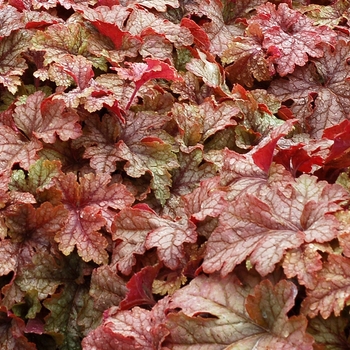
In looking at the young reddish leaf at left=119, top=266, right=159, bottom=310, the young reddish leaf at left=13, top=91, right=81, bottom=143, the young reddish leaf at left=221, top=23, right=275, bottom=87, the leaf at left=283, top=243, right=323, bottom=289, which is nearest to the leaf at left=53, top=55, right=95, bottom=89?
the young reddish leaf at left=13, top=91, right=81, bottom=143

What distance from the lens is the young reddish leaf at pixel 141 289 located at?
1774mm

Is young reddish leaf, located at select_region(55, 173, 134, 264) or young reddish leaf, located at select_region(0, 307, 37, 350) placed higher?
young reddish leaf, located at select_region(55, 173, 134, 264)

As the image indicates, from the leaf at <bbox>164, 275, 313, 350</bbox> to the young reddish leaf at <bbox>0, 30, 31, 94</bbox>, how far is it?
4.10 feet

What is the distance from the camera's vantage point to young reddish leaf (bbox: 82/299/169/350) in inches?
63.1

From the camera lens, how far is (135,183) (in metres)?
2.29

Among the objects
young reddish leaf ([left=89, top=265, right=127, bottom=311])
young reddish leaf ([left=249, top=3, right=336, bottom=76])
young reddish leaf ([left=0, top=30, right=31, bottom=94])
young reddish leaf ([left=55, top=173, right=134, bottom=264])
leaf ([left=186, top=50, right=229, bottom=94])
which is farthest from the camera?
young reddish leaf ([left=249, top=3, right=336, bottom=76])

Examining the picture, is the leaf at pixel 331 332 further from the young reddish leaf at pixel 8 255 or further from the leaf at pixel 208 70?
the leaf at pixel 208 70

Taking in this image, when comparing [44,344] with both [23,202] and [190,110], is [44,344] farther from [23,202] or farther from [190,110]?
[190,110]

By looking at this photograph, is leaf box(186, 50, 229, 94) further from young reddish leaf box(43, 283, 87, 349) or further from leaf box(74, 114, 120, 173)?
young reddish leaf box(43, 283, 87, 349)

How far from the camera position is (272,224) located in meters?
1.60

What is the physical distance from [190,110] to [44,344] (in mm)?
1028

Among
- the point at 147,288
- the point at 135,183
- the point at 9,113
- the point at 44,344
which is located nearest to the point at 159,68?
the point at 135,183

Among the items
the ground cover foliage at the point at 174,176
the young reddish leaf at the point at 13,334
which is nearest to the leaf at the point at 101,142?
the ground cover foliage at the point at 174,176

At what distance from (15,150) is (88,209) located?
0.39 metres
